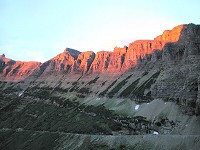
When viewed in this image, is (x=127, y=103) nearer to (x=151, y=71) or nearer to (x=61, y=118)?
(x=151, y=71)

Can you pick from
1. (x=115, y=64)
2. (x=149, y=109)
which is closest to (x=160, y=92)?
(x=149, y=109)

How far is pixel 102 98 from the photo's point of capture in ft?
460

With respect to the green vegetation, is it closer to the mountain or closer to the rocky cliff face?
the mountain

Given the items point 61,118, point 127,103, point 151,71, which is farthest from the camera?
point 151,71

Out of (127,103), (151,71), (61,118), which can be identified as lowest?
(61,118)

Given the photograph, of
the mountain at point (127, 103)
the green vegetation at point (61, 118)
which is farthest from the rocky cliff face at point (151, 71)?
the green vegetation at point (61, 118)

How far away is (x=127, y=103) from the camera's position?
11681 cm

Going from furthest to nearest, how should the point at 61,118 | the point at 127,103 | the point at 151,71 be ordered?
the point at 151,71, the point at 127,103, the point at 61,118

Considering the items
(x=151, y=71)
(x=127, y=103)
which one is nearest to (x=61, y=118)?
(x=127, y=103)

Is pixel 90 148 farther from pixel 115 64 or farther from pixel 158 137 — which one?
pixel 115 64

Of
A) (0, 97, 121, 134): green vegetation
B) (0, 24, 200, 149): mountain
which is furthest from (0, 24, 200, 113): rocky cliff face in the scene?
(0, 97, 121, 134): green vegetation

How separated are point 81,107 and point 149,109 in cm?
4817

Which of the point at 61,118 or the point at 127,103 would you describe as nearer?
the point at 61,118

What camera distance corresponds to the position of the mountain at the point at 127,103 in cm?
7350
